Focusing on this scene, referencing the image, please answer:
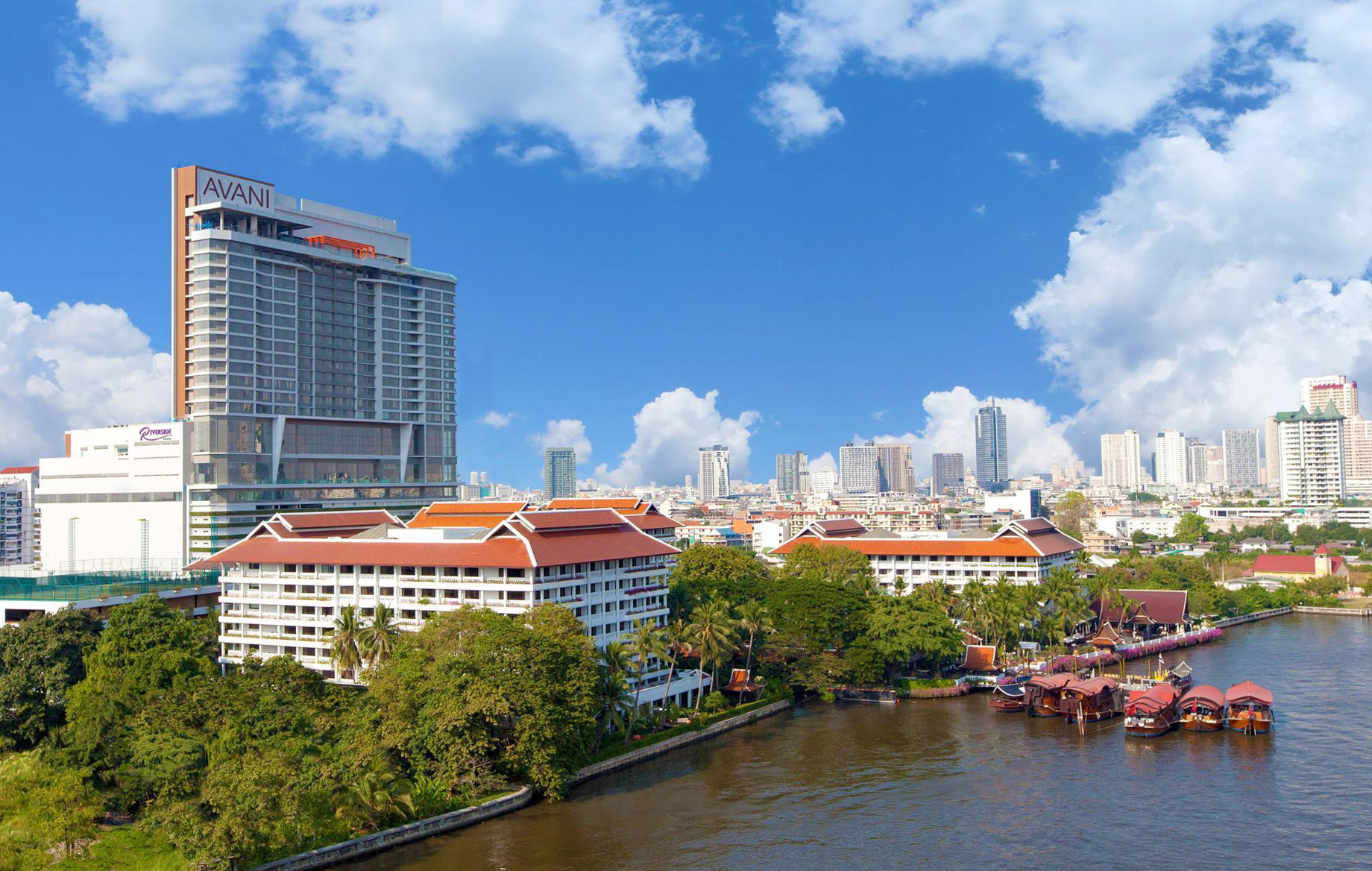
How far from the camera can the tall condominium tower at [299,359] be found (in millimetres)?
91812

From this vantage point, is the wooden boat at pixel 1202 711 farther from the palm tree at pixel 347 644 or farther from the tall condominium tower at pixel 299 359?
the tall condominium tower at pixel 299 359

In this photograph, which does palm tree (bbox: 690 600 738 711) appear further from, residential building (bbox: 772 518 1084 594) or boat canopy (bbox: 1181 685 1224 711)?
residential building (bbox: 772 518 1084 594)

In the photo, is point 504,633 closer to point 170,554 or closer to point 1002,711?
point 1002,711

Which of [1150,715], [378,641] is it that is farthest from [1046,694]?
[378,641]

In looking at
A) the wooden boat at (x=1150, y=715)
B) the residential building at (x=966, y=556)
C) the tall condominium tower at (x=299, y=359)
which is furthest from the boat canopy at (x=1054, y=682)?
the tall condominium tower at (x=299, y=359)

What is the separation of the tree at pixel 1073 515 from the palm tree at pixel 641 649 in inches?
5207

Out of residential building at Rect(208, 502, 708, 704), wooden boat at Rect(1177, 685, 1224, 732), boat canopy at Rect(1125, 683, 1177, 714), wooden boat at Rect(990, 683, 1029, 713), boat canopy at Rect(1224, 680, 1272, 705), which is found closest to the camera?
residential building at Rect(208, 502, 708, 704)

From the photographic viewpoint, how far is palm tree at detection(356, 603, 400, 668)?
5272 centimetres

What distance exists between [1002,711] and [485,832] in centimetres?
3354

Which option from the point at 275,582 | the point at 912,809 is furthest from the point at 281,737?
the point at 912,809

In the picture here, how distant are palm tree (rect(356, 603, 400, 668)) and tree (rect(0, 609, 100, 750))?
12.7 meters

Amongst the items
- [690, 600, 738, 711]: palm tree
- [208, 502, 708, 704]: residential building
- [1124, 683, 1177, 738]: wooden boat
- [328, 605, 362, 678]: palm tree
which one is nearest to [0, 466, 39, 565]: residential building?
[208, 502, 708, 704]: residential building

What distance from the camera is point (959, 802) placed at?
45125 millimetres

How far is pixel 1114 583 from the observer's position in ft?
326
